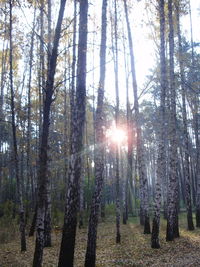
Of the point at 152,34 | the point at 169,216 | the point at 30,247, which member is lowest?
the point at 30,247

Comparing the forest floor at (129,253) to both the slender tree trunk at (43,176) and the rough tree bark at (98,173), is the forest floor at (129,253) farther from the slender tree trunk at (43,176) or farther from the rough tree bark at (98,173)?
the slender tree trunk at (43,176)

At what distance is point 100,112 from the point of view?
966 centimetres

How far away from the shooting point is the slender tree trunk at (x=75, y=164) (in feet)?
24.0

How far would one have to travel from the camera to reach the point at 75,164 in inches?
302

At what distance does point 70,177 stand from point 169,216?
6.30 meters

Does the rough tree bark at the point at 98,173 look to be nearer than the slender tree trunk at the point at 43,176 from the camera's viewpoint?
No

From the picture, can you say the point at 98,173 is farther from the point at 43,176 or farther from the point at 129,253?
the point at 129,253

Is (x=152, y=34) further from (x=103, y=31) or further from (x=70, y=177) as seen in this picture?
(x=70, y=177)

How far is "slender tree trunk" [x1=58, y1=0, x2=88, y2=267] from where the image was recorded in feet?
24.0

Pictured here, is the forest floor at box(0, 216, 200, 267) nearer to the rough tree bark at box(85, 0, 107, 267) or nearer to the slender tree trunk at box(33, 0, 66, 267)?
the rough tree bark at box(85, 0, 107, 267)

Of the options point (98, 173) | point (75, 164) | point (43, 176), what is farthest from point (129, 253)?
point (43, 176)

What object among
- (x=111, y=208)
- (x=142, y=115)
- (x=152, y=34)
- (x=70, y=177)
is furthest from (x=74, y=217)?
(x=142, y=115)

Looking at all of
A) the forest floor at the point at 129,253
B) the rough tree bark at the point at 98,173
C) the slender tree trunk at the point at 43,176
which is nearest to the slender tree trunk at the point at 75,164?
the slender tree trunk at the point at 43,176

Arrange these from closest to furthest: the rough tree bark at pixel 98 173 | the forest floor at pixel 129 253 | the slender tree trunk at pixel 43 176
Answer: the slender tree trunk at pixel 43 176, the rough tree bark at pixel 98 173, the forest floor at pixel 129 253
